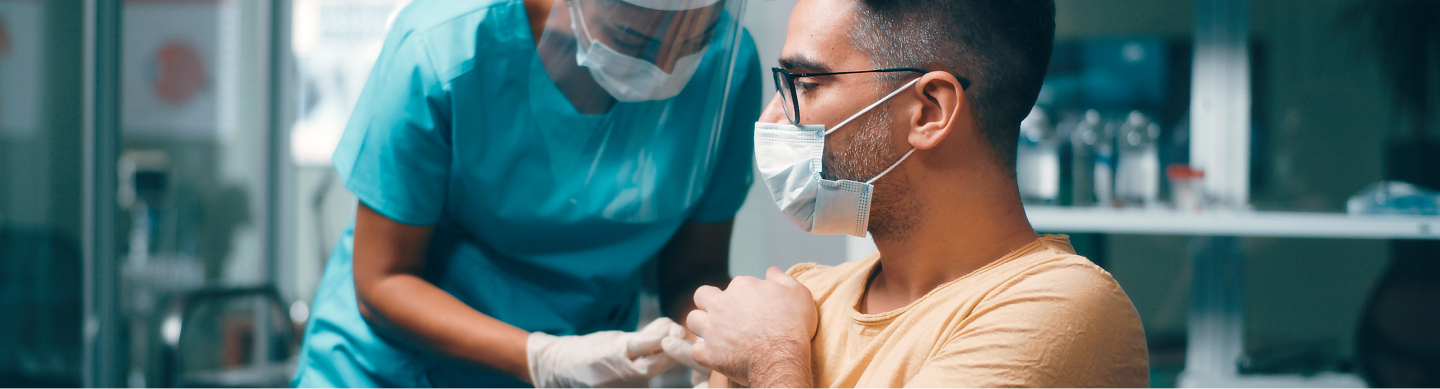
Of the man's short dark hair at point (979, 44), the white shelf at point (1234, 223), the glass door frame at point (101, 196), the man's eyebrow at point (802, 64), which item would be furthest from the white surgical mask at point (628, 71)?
the glass door frame at point (101, 196)

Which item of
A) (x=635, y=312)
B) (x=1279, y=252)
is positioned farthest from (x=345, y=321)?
(x=1279, y=252)

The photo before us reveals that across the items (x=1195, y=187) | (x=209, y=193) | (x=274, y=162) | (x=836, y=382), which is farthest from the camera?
(x=209, y=193)

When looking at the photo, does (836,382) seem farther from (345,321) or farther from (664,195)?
(345,321)

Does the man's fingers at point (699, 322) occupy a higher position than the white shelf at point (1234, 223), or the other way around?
the white shelf at point (1234, 223)

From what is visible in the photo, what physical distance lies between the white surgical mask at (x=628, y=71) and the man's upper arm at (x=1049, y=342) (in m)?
0.42

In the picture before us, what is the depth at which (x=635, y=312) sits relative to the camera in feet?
4.43

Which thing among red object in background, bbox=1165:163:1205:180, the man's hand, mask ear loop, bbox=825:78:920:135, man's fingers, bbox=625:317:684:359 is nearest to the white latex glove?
man's fingers, bbox=625:317:684:359

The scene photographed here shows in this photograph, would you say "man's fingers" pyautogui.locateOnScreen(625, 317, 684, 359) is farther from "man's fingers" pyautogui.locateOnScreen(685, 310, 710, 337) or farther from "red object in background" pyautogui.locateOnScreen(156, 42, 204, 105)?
"red object in background" pyautogui.locateOnScreen(156, 42, 204, 105)

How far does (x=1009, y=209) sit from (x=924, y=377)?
0.78ft

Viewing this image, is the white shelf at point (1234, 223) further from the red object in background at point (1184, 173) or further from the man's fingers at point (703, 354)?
the man's fingers at point (703, 354)

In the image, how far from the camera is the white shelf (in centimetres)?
194

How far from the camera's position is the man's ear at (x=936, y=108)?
851 millimetres

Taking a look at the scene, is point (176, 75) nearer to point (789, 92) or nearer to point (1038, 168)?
point (1038, 168)

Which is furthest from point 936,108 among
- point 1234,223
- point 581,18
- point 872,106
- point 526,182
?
point 1234,223
